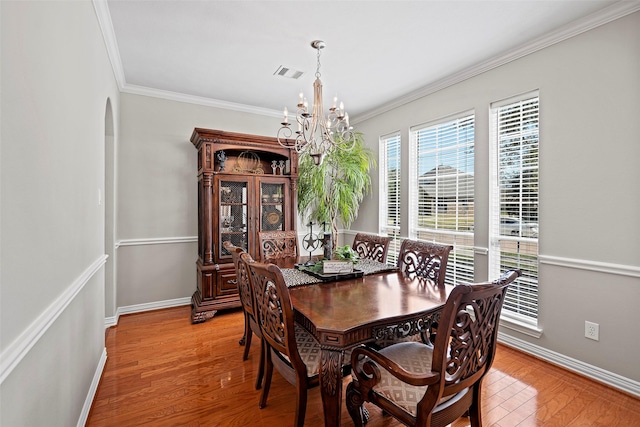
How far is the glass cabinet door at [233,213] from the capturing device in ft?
12.5

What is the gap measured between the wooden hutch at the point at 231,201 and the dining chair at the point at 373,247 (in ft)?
3.80

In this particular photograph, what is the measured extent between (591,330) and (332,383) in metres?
2.23

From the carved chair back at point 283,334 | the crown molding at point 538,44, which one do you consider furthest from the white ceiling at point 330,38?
the carved chair back at point 283,334

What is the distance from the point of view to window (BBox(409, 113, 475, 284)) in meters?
3.39

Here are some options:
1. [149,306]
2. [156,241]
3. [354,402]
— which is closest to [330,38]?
[354,402]

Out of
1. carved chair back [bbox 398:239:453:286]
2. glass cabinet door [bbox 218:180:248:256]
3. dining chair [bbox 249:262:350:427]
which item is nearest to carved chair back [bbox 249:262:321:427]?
dining chair [bbox 249:262:350:427]

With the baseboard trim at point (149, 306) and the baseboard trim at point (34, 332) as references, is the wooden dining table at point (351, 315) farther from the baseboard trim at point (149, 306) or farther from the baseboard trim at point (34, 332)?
the baseboard trim at point (149, 306)

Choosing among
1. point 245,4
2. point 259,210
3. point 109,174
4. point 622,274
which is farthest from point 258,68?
point 622,274

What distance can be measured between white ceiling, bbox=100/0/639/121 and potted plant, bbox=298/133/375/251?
3.12 feet

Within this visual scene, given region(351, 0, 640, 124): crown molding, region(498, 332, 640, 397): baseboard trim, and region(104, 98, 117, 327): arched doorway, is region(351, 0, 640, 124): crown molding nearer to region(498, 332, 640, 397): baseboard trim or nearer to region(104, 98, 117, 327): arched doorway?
region(498, 332, 640, 397): baseboard trim

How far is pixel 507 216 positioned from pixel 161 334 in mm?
3643

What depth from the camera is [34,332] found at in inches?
43.8

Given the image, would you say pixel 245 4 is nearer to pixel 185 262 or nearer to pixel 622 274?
pixel 185 262

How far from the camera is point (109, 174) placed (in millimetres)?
3266
